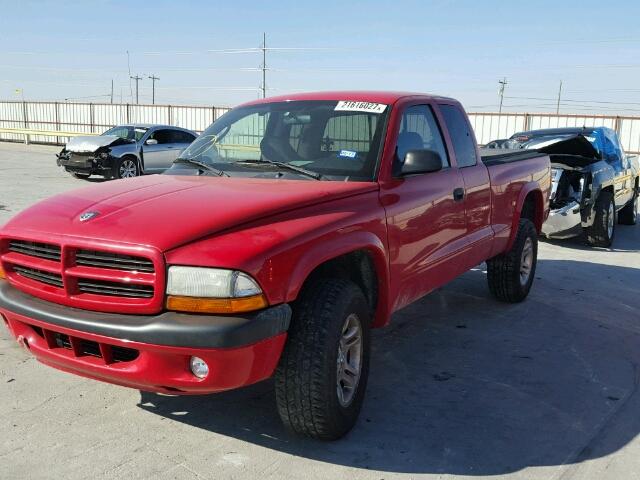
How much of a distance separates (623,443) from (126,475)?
2.53 m

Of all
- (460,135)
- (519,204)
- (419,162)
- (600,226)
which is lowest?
(600,226)

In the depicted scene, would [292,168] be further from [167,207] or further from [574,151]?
[574,151]

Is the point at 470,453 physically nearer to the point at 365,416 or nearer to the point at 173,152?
the point at 365,416

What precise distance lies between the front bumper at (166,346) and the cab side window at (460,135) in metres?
2.53

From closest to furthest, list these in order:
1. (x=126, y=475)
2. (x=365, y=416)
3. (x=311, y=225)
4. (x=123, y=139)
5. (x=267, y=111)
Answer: (x=126, y=475), (x=311, y=225), (x=365, y=416), (x=267, y=111), (x=123, y=139)

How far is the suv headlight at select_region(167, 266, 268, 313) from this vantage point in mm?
2711

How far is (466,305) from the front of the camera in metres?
5.86

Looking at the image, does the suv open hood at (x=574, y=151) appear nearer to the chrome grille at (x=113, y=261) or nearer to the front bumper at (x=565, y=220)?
the front bumper at (x=565, y=220)

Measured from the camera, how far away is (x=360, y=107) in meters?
4.16

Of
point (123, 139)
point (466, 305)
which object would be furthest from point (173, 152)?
point (466, 305)

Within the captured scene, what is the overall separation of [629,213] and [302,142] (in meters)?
8.90

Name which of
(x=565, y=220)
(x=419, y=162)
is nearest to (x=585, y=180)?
(x=565, y=220)

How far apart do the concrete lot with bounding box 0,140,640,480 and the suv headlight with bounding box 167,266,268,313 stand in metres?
0.82

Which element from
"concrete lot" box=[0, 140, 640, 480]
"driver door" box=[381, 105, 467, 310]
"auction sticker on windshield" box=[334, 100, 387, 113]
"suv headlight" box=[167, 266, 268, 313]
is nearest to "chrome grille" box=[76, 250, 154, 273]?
"suv headlight" box=[167, 266, 268, 313]
